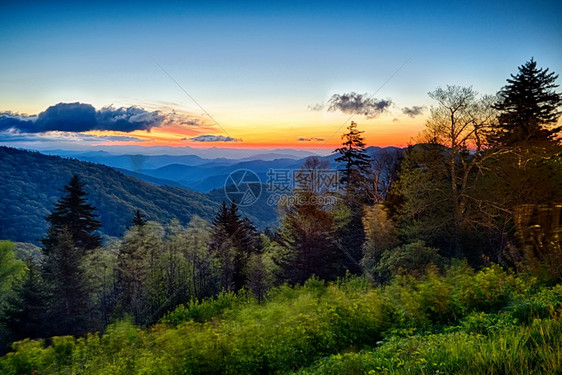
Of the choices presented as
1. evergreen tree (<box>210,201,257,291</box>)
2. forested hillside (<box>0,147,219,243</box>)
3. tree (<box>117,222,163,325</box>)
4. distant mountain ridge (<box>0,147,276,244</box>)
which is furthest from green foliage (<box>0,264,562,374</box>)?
distant mountain ridge (<box>0,147,276,244</box>)

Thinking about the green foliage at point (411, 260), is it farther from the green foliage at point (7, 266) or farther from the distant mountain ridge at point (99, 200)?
the distant mountain ridge at point (99, 200)

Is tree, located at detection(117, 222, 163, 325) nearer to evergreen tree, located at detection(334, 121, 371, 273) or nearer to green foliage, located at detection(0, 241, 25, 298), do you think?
green foliage, located at detection(0, 241, 25, 298)

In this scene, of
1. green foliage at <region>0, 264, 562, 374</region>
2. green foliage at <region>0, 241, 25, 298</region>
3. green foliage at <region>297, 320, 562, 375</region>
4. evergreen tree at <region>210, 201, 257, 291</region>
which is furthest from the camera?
green foliage at <region>0, 241, 25, 298</region>

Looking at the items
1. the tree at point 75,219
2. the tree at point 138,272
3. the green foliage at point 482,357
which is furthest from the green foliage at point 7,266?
the green foliage at point 482,357

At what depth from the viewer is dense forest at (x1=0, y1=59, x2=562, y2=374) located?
5543 millimetres

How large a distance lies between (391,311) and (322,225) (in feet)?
63.9

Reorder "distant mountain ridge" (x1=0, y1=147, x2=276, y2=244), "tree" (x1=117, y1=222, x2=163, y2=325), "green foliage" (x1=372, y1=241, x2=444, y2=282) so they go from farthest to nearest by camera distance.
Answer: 1. "distant mountain ridge" (x1=0, y1=147, x2=276, y2=244)
2. "tree" (x1=117, y1=222, x2=163, y2=325)
3. "green foliage" (x1=372, y1=241, x2=444, y2=282)

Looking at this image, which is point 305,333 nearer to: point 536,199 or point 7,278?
point 536,199

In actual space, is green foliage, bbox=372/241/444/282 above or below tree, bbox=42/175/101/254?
above

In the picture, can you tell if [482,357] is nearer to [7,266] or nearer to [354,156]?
[354,156]

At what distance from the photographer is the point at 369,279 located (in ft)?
56.7

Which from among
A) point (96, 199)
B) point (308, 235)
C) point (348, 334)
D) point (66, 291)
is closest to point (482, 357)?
point (348, 334)

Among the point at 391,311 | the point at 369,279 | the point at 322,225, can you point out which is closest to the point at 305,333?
the point at 391,311

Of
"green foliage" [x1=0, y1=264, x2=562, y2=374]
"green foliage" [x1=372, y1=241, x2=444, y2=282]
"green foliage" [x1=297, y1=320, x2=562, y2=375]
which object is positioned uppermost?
"green foliage" [x1=297, y1=320, x2=562, y2=375]
